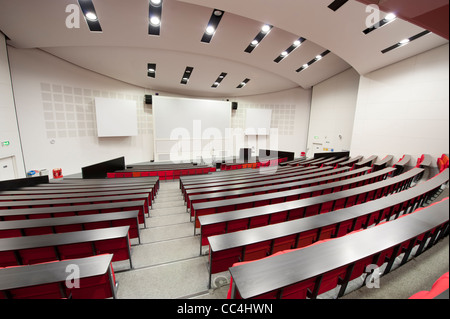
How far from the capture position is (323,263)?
133cm

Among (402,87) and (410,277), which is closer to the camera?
(410,277)

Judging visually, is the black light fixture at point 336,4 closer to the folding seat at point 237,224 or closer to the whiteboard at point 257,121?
the folding seat at point 237,224

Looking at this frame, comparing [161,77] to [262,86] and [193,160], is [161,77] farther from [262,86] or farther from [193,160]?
[262,86]

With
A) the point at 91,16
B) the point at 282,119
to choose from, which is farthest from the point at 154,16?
the point at 282,119

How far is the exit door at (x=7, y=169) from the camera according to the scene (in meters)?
5.64

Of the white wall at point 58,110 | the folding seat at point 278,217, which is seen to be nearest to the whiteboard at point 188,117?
the white wall at point 58,110

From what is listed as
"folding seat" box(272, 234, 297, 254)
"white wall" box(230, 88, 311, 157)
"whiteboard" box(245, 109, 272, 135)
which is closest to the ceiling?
"white wall" box(230, 88, 311, 157)

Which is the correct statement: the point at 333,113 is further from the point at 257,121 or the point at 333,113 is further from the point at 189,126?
the point at 189,126

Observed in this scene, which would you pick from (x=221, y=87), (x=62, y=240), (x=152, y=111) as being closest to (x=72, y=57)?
(x=152, y=111)

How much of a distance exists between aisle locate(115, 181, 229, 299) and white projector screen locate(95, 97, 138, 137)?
26.4ft

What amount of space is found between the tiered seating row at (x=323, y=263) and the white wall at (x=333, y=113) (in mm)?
10094
